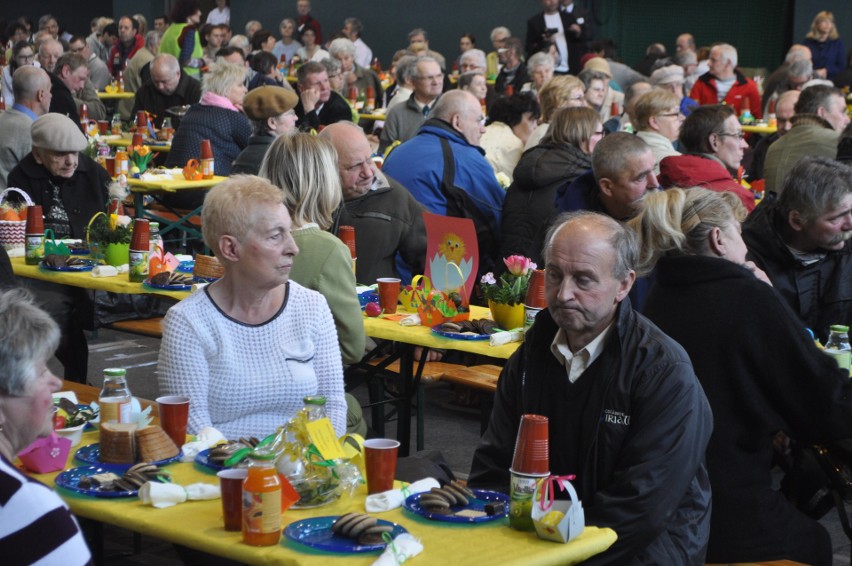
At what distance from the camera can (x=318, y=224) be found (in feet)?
14.6

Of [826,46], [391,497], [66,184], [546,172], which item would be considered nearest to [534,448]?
[391,497]

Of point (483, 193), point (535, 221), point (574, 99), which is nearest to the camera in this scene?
point (535, 221)

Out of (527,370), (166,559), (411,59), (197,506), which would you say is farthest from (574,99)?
(197,506)

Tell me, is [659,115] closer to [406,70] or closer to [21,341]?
[406,70]

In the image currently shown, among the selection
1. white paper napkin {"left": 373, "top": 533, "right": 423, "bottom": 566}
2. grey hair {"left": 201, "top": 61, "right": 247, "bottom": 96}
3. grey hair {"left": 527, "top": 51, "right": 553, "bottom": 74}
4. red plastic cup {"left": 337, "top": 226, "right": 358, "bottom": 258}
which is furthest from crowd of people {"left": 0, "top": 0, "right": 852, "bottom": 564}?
grey hair {"left": 527, "top": 51, "right": 553, "bottom": 74}

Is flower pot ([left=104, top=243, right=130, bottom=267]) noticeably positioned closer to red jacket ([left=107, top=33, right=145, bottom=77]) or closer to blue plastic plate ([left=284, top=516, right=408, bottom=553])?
blue plastic plate ([left=284, top=516, right=408, bottom=553])

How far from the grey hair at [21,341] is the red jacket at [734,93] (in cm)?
1082

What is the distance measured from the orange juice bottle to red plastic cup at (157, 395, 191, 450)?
656 millimetres

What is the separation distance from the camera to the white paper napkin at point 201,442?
3100 millimetres

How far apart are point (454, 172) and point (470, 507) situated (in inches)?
162

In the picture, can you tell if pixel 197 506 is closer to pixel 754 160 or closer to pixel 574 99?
pixel 574 99

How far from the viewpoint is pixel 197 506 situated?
9.18ft

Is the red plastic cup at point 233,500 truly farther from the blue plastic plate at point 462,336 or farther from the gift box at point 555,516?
the blue plastic plate at point 462,336

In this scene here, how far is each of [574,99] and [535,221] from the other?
195 centimetres
